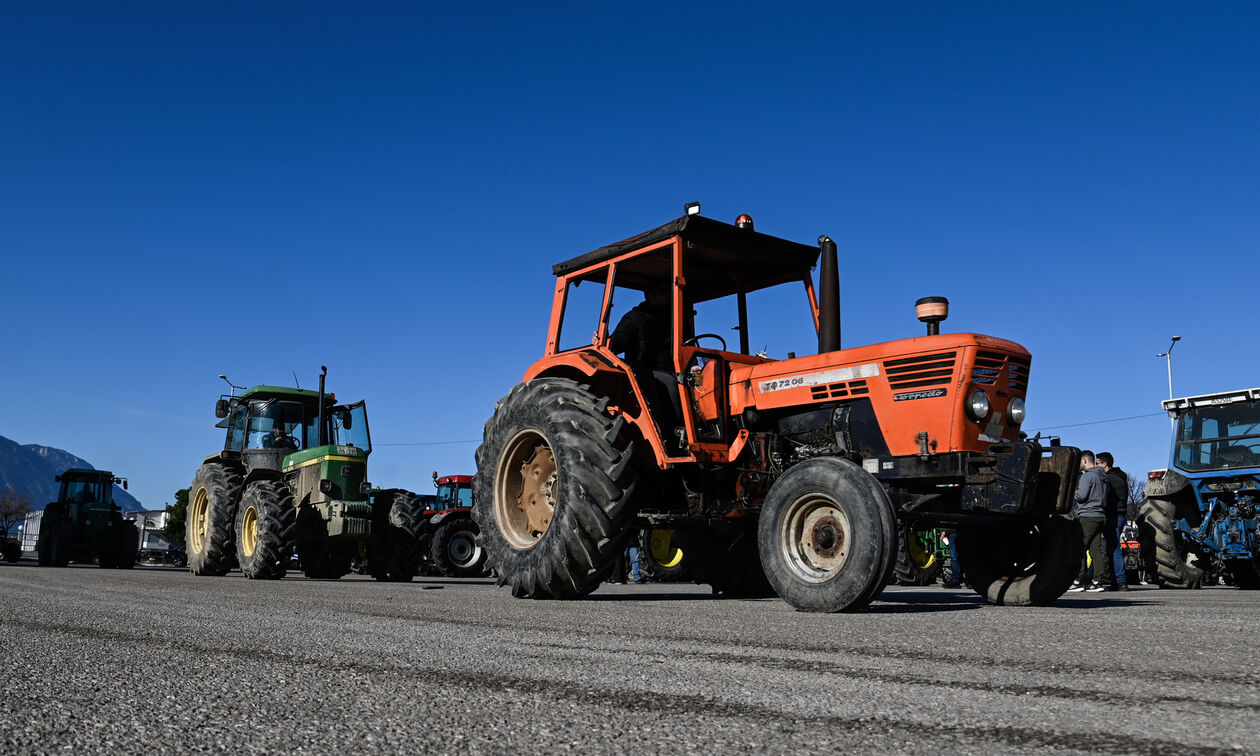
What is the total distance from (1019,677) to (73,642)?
134 inches

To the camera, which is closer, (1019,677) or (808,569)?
(1019,677)

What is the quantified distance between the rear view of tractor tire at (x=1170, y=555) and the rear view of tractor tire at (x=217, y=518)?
12.1 metres

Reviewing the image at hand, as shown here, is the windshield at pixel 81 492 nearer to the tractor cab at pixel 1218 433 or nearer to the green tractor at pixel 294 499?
the green tractor at pixel 294 499

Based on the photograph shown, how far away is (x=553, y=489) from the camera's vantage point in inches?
324

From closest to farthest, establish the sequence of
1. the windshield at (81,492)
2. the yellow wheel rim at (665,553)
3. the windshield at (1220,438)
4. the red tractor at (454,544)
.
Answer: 1. the windshield at (1220,438)
2. the yellow wheel rim at (665,553)
3. the red tractor at (454,544)
4. the windshield at (81,492)

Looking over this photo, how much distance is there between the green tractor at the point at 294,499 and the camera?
1394 cm

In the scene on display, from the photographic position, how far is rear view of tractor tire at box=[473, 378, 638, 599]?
7301mm

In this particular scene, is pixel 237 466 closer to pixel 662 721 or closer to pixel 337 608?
pixel 337 608

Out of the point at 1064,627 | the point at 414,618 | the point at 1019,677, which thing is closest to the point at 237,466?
the point at 414,618

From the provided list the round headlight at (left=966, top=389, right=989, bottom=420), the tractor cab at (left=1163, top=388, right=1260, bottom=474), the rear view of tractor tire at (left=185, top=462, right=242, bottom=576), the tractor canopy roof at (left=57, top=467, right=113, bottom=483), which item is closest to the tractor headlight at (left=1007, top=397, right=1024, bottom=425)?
the round headlight at (left=966, top=389, right=989, bottom=420)

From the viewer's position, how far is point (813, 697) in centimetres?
269

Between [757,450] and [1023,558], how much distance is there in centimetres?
204

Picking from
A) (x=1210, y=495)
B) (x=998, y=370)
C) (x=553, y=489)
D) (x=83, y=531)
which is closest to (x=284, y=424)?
(x=553, y=489)

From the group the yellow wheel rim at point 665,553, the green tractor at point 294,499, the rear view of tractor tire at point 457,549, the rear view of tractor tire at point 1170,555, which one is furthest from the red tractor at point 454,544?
the rear view of tractor tire at point 1170,555
